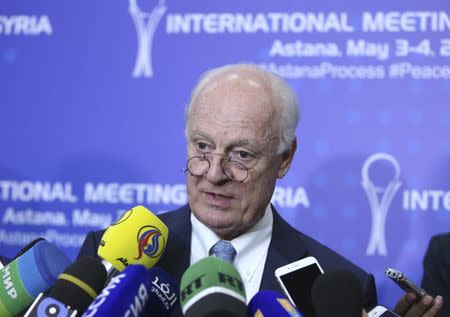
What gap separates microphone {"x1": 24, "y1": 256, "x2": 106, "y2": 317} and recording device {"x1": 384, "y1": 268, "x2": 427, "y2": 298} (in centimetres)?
58

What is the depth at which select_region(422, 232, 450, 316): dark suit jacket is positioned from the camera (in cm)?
188

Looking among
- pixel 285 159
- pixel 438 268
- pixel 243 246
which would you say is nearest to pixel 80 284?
pixel 243 246

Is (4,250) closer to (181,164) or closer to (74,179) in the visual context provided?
(74,179)

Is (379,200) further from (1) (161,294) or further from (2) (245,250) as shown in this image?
(1) (161,294)

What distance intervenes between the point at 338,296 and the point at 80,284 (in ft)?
1.16

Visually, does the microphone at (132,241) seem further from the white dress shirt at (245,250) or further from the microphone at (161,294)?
the white dress shirt at (245,250)

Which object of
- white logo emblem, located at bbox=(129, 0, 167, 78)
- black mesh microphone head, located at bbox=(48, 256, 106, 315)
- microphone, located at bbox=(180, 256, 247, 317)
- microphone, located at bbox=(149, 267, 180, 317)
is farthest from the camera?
white logo emblem, located at bbox=(129, 0, 167, 78)

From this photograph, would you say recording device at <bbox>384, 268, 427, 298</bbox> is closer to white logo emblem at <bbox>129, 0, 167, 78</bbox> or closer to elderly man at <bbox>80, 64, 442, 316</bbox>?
elderly man at <bbox>80, 64, 442, 316</bbox>

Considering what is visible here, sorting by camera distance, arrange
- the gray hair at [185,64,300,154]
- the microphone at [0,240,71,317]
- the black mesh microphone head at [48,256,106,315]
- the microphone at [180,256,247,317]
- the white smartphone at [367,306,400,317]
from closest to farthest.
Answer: the microphone at [180,256,247,317]
the black mesh microphone head at [48,256,106,315]
the microphone at [0,240,71,317]
the white smartphone at [367,306,400,317]
the gray hair at [185,64,300,154]

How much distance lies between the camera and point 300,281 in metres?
1.29

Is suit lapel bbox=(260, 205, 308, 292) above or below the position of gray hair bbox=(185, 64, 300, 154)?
below

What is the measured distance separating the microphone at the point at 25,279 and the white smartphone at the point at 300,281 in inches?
15.5

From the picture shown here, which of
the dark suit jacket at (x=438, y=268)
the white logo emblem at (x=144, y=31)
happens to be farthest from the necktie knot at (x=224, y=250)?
the white logo emblem at (x=144, y=31)

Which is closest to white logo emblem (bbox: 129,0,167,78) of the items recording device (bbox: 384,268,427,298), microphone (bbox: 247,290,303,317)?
recording device (bbox: 384,268,427,298)
